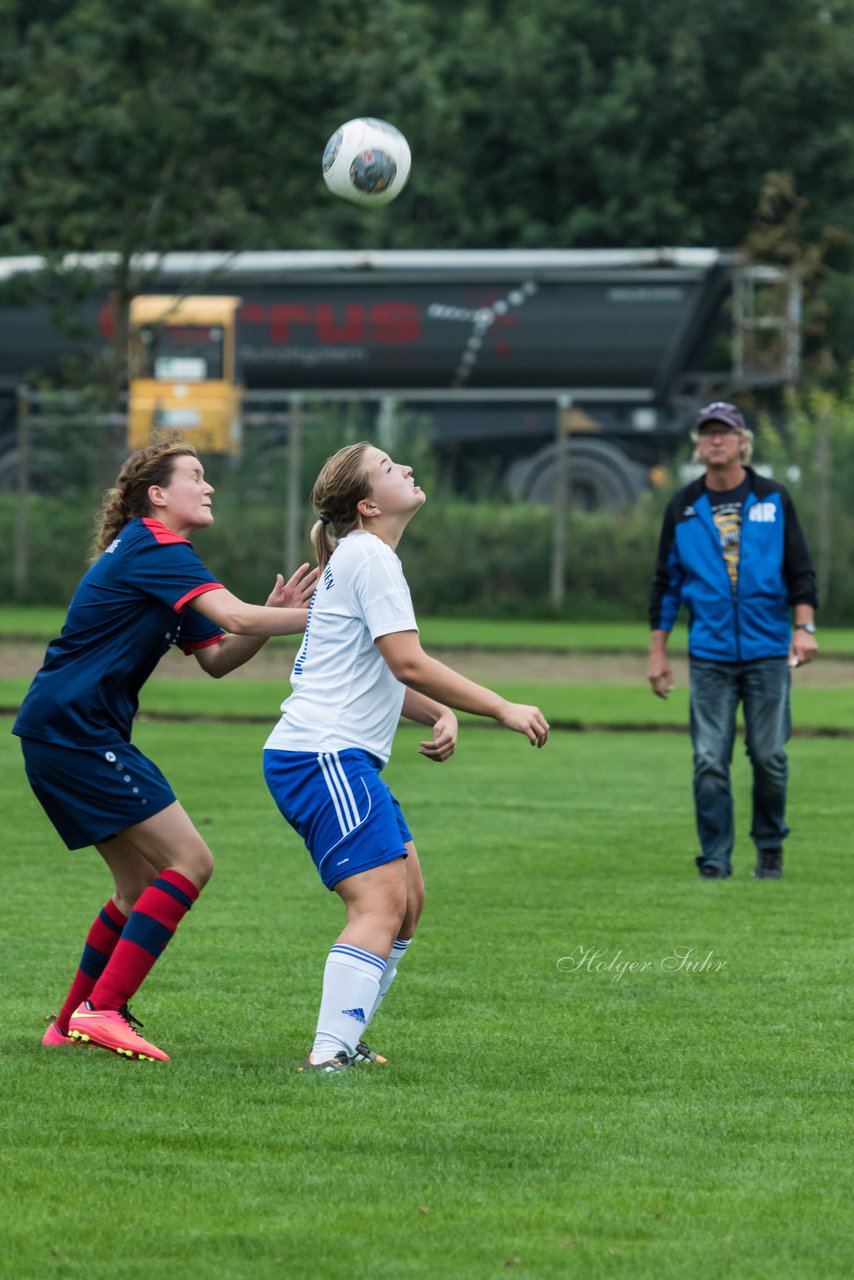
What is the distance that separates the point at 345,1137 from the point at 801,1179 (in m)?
1.06

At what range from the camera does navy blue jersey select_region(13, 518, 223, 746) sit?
19.1 ft

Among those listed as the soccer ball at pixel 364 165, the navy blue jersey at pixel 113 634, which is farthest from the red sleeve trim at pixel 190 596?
the soccer ball at pixel 364 165

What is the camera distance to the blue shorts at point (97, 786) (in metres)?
5.84

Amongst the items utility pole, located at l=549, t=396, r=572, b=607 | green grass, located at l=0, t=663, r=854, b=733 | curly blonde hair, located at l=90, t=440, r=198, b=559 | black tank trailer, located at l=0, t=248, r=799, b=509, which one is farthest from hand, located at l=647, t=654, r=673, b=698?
black tank trailer, located at l=0, t=248, r=799, b=509

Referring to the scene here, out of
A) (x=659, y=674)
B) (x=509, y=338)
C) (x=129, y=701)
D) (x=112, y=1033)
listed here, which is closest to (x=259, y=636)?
(x=129, y=701)

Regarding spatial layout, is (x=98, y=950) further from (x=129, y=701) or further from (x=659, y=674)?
(x=659, y=674)

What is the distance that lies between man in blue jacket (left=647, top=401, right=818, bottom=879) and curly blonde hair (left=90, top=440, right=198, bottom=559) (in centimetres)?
382

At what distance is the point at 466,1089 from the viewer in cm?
548

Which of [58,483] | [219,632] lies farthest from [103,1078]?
[58,483]

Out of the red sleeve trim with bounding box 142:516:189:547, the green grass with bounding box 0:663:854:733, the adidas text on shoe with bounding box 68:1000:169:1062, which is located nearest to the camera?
the adidas text on shoe with bounding box 68:1000:169:1062

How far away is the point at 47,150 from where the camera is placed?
2803 cm

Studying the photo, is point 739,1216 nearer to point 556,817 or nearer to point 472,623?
point 556,817

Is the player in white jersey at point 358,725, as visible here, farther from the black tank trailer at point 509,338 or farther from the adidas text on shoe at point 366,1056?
the black tank trailer at point 509,338

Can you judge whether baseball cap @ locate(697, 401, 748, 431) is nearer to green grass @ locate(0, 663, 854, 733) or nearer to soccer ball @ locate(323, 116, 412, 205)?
soccer ball @ locate(323, 116, 412, 205)
